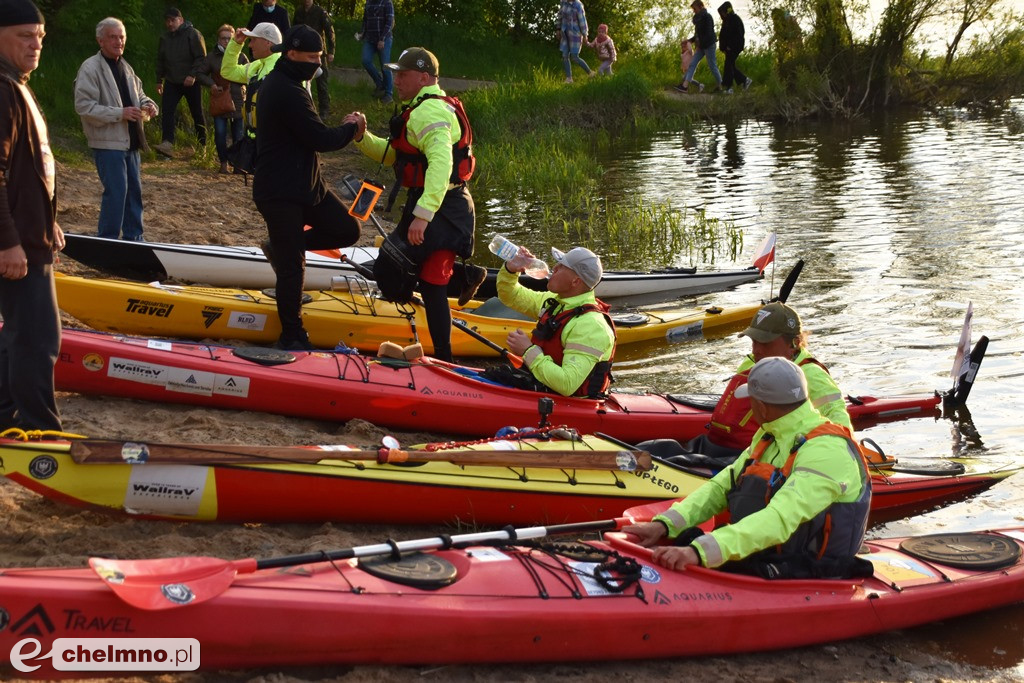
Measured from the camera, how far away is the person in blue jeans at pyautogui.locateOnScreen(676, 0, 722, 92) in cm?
2122

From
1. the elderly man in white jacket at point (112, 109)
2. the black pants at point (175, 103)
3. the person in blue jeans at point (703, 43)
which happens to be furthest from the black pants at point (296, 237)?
the person in blue jeans at point (703, 43)

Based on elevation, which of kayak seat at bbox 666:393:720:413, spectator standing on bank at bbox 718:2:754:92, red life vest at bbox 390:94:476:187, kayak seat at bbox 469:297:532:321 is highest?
spectator standing on bank at bbox 718:2:754:92

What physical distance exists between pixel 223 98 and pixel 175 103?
137 cm

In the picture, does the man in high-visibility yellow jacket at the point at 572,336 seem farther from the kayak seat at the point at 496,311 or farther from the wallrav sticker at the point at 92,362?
the wallrav sticker at the point at 92,362

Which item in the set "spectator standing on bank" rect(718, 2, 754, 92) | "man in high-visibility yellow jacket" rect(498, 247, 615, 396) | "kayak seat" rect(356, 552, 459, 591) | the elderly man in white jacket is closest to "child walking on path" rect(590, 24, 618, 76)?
"spectator standing on bank" rect(718, 2, 754, 92)

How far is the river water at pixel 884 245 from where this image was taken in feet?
23.5

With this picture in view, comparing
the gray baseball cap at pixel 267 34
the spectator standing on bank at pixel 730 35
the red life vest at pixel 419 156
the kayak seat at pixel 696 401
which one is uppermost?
the spectator standing on bank at pixel 730 35

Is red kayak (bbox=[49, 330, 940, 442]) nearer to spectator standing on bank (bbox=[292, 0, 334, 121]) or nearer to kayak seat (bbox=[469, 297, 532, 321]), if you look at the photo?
kayak seat (bbox=[469, 297, 532, 321])

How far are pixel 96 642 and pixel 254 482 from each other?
4.58 ft

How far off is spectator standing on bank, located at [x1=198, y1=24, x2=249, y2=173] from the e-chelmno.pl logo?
28.4 ft

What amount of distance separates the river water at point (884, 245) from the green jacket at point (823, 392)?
3.53 ft

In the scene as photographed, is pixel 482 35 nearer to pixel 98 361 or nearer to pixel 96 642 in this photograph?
pixel 98 361

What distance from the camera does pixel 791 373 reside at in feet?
13.3

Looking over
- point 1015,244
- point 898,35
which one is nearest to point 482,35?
point 898,35
